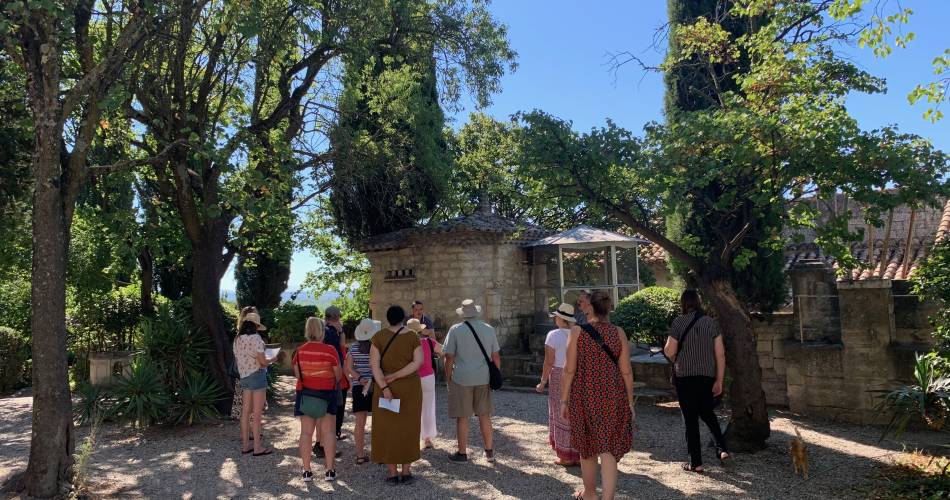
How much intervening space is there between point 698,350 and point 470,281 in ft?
25.0

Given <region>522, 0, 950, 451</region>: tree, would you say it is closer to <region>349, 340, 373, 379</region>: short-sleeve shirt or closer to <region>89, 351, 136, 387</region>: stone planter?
<region>349, 340, 373, 379</region>: short-sleeve shirt

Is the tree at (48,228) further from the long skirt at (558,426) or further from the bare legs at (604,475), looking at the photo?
the bare legs at (604,475)

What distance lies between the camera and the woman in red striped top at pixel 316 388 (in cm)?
592

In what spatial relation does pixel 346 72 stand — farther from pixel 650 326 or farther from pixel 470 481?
pixel 470 481

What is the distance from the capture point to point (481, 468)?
6.29m

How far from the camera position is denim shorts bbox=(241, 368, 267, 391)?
686cm

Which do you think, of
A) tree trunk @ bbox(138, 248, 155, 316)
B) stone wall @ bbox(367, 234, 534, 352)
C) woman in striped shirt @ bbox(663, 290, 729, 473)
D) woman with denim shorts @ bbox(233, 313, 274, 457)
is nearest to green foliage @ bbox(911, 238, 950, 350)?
woman in striped shirt @ bbox(663, 290, 729, 473)

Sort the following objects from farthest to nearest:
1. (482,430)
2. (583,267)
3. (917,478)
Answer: (583,267)
(482,430)
(917,478)

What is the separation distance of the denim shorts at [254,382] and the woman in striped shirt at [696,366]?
4184 millimetres

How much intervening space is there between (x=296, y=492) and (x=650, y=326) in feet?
23.0

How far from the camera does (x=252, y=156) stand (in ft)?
32.4

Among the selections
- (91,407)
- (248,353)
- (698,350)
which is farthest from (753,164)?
(91,407)

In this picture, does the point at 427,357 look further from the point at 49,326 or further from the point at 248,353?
the point at 49,326

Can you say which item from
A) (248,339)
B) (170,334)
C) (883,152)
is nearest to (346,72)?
(170,334)
